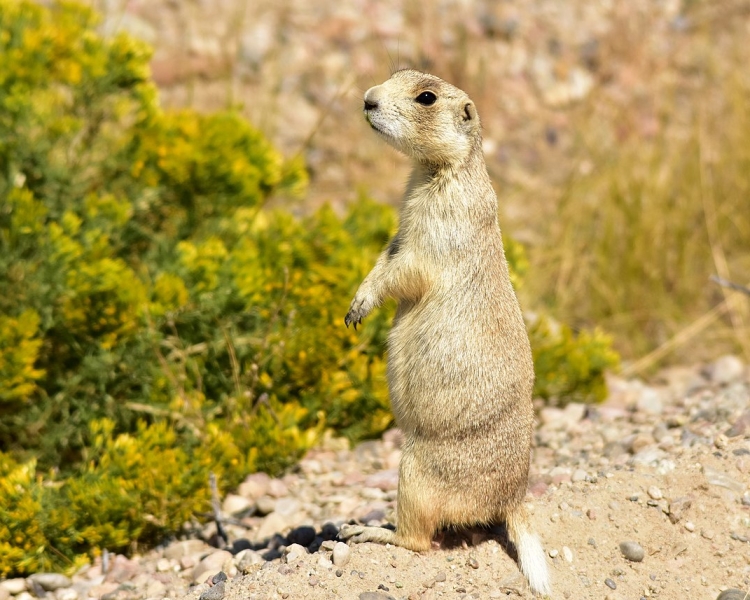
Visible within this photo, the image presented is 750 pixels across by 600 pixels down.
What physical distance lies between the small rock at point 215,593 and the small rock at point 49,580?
37.9 inches

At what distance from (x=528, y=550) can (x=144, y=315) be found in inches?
90.0

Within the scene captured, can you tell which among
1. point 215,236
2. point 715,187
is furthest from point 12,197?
point 715,187

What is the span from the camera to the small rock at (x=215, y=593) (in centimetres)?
360

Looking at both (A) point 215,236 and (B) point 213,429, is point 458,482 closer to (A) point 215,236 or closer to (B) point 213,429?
(B) point 213,429

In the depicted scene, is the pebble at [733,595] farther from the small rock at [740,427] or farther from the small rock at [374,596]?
the small rock at [374,596]

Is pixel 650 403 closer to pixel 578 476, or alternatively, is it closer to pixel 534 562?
pixel 578 476

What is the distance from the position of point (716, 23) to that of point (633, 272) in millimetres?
5023

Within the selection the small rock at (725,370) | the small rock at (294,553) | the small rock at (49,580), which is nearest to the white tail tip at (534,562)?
the small rock at (294,553)

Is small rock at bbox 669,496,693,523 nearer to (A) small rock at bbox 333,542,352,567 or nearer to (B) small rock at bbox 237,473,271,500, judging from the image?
(A) small rock at bbox 333,542,352,567

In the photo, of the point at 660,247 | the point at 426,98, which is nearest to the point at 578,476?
the point at 426,98

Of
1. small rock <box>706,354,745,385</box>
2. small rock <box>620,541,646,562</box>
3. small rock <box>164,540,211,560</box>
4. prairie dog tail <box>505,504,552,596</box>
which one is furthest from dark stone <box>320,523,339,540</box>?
small rock <box>706,354,745,385</box>

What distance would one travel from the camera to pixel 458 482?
3.65 metres

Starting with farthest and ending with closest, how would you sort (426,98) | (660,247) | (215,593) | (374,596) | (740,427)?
(660,247), (740,427), (426,98), (215,593), (374,596)

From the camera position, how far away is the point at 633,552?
12.6ft
